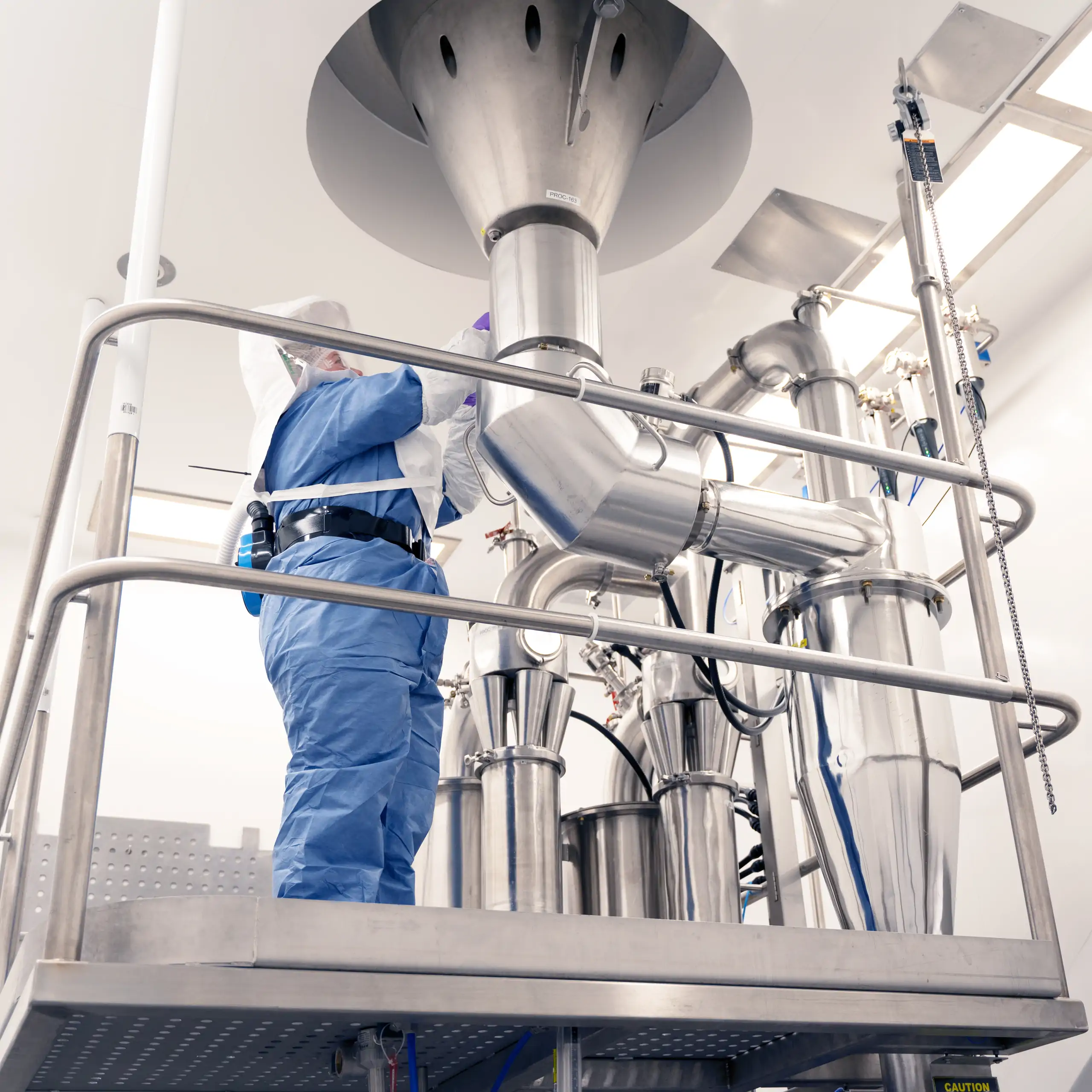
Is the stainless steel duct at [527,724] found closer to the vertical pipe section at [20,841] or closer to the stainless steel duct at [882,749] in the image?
the stainless steel duct at [882,749]

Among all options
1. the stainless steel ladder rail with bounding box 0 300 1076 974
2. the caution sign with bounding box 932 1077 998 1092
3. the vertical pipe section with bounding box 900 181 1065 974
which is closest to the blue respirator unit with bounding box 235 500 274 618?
the stainless steel ladder rail with bounding box 0 300 1076 974

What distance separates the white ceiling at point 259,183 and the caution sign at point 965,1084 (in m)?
1.89

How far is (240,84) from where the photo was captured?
247 centimetres

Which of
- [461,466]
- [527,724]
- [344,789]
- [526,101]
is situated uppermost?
[526,101]

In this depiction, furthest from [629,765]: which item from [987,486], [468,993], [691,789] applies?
[468,993]

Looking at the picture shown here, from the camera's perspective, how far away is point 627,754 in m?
2.62

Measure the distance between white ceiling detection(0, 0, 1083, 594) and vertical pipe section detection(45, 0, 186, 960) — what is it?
813mm

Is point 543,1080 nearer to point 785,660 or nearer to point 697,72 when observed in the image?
point 785,660

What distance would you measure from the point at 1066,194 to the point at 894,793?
1704mm

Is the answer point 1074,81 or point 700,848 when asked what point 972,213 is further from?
point 700,848

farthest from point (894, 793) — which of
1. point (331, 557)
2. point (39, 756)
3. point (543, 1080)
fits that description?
point (39, 756)

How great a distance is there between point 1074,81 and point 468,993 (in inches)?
90.0

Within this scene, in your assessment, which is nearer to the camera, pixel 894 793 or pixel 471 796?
pixel 894 793

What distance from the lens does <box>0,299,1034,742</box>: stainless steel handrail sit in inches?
52.7
